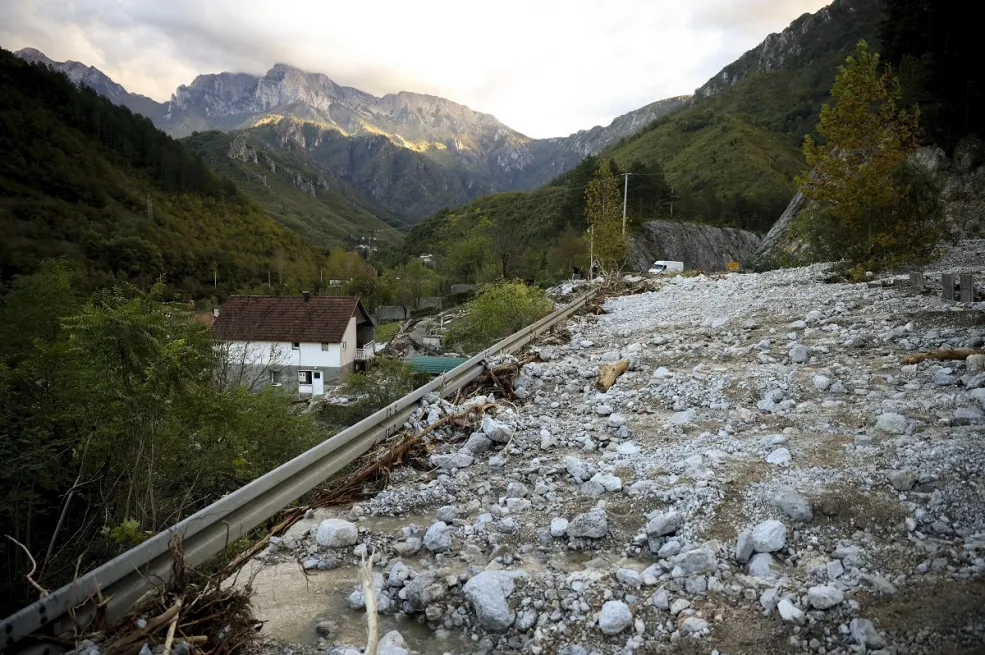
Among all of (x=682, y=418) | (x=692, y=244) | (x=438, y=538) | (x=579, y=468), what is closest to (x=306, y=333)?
(x=682, y=418)

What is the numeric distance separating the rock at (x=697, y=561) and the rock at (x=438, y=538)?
1.19 metres

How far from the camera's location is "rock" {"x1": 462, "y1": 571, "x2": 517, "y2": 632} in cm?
215

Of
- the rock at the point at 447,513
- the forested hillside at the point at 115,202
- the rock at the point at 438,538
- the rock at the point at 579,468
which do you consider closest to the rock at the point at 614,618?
the rock at the point at 438,538

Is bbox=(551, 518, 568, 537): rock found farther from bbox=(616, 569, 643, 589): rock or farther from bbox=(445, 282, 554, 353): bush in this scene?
bbox=(445, 282, 554, 353): bush

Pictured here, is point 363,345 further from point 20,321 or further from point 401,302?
point 20,321

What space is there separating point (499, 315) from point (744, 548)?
44.3 ft

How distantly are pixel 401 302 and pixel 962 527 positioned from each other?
69387 mm

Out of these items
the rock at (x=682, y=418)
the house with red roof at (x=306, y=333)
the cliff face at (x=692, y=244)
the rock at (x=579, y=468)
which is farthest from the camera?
the cliff face at (x=692, y=244)

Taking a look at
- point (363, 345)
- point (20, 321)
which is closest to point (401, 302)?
point (363, 345)

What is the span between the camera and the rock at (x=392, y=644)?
1.97 m

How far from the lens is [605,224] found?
33500 millimetres

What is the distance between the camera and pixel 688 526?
108 inches

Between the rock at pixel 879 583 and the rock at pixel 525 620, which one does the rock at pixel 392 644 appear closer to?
the rock at pixel 525 620

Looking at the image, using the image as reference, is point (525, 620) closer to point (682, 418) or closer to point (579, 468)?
point (579, 468)
